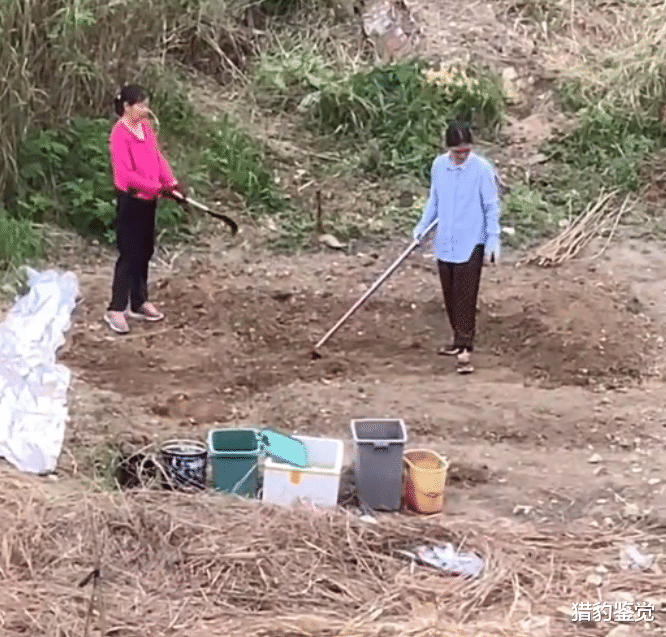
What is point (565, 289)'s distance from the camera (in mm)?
6457

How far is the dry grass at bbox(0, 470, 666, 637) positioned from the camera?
11.0 feet

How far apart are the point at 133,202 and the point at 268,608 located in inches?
104

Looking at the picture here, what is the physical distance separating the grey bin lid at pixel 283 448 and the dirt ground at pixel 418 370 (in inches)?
23.2

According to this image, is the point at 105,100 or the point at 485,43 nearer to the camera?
the point at 105,100

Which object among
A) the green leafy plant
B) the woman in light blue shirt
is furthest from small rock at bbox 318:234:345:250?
the woman in light blue shirt

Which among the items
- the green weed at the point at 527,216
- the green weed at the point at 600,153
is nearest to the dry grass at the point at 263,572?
the green weed at the point at 527,216

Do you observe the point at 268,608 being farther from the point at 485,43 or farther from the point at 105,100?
the point at 485,43

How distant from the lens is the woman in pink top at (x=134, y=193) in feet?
17.7

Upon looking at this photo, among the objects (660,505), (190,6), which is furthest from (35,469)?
(190,6)

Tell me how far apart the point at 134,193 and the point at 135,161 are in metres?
0.15

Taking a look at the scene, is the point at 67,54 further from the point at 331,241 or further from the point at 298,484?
the point at 298,484

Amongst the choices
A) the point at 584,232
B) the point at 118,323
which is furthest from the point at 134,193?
the point at 584,232

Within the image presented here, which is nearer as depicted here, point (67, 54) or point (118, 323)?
point (118, 323)

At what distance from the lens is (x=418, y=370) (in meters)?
5.62
